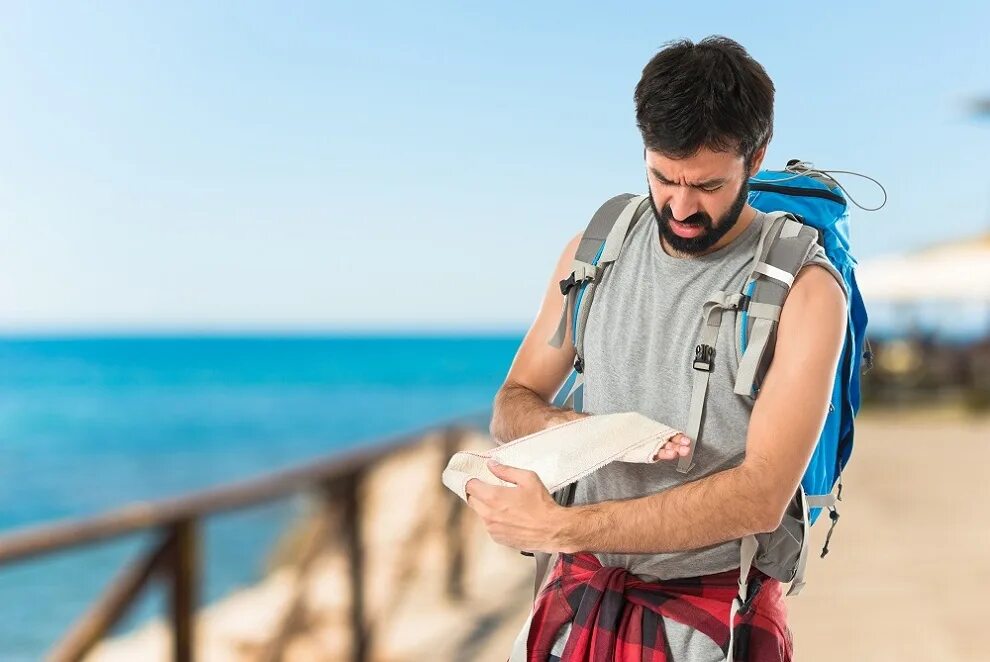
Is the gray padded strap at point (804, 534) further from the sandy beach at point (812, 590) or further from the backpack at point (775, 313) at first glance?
the sandy beach at point (812, 590)

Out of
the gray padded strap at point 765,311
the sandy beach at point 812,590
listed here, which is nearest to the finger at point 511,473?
the gray padded strap at point 765,311

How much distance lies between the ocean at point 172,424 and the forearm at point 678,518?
2067 millimetres

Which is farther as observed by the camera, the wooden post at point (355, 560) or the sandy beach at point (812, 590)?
the sandy beach at point (812, 590)

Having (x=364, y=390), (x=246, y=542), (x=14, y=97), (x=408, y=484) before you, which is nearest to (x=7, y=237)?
(x=14, y=97)

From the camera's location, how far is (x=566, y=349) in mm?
1415

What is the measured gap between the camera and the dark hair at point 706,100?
1.16m

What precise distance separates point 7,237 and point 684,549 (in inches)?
2922

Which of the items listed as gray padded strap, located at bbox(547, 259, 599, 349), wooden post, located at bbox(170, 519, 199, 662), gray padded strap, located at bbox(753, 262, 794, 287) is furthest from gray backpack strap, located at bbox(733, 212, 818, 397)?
wooden post, located at bbox(170, 519, 199, 662)

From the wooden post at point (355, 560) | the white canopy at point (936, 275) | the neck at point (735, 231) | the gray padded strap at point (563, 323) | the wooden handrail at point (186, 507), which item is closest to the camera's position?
the neck at point (735, 231)

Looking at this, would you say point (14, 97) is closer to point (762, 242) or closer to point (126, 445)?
point (126, 445)

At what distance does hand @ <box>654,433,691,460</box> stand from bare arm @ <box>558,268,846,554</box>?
39mm

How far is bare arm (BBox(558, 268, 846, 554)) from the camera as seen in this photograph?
44.6 inches

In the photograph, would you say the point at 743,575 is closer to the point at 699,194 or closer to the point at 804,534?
the point at 804,534

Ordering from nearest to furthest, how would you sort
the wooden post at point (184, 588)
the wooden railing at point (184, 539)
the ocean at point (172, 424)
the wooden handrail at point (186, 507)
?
the wooden handrail at point (186, 507), the wooden railing at point (184, 539), the wooden post at point (184, 588), the ocean at point (172, 424)
